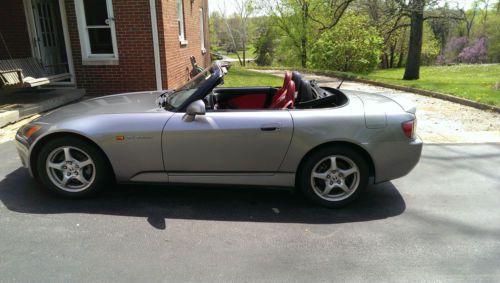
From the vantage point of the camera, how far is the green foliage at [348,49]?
2636cm

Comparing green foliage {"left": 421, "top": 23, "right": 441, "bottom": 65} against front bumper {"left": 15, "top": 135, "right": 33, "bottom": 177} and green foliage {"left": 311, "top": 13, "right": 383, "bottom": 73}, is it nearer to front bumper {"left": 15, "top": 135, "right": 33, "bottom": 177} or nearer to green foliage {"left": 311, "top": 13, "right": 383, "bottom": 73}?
green foliage {"left": 311, "top": 13, "right": 383, "bottom": 73}

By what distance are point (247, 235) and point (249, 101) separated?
78.6 inches

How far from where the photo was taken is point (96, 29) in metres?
9.38

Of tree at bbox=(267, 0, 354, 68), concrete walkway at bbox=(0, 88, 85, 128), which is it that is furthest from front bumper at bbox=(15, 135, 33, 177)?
tree at bbox=(267, 0, 354, 68)

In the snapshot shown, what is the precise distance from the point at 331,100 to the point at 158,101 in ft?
6.20

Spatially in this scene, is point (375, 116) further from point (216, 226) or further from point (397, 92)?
point (397, 92)

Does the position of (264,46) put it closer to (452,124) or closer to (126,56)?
(126,56)

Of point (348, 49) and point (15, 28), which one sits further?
point (348, 49)

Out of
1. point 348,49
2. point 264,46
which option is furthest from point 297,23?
point 264,46

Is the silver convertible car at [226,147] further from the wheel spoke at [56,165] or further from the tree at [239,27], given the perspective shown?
the tree at [239,27]

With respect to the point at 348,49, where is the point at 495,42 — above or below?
below

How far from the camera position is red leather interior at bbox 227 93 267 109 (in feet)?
15.8

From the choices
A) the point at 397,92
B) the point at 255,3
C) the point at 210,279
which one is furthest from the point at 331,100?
the point at 255,3

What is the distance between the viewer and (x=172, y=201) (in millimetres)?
3967
